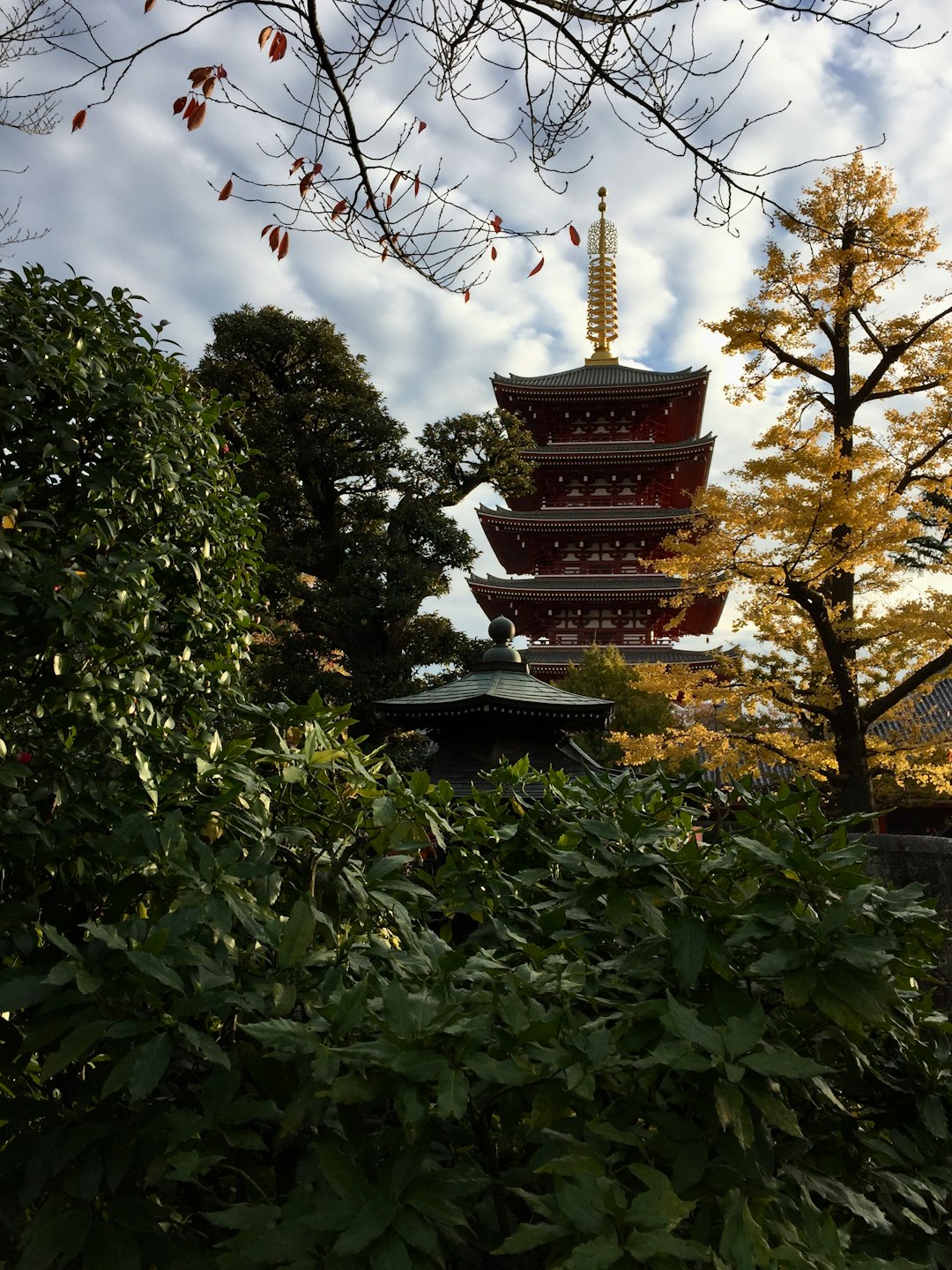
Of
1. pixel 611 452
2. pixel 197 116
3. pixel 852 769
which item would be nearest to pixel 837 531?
pixel 852 769

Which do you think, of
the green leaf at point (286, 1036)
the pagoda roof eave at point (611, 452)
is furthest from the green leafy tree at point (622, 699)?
the green leaf at point (286, 1036)

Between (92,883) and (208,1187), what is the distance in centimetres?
73

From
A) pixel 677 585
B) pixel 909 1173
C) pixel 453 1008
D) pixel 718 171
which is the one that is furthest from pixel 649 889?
pixel 677 585

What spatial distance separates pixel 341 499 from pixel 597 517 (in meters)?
7.36

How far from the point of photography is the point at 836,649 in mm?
9133

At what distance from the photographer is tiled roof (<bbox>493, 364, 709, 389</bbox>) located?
2411 cm

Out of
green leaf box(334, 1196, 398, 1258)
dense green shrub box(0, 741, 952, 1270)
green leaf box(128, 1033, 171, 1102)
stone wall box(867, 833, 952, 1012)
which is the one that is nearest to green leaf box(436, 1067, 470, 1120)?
dense green shrub box(0, 741, 952, 1270)

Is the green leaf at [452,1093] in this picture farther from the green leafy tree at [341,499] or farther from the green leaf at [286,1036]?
the green leafy tree at [341,499]

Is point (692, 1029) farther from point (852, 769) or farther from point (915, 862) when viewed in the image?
point (852, 769)

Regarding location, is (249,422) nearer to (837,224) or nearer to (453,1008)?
(837,224)

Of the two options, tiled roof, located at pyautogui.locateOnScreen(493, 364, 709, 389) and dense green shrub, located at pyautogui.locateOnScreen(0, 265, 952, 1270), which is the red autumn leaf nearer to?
dense green shrub, located at pyautogui.locateOnScreen(0, 265, 952, 1270)

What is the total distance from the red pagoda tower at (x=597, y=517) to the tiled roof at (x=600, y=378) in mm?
51

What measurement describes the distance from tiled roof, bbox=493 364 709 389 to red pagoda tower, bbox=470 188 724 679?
0.05 meters

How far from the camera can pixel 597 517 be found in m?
22.9
